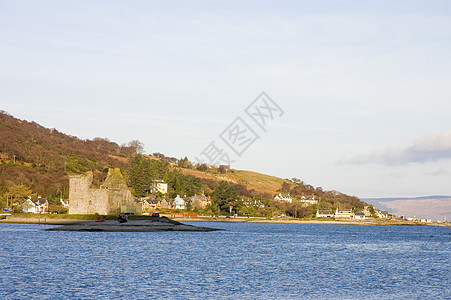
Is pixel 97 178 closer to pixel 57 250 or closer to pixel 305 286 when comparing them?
pixel 57 250

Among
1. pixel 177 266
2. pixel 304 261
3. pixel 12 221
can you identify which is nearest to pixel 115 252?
pixel 177 266

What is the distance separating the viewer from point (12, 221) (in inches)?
3831

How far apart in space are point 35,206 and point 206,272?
8896 centimetres

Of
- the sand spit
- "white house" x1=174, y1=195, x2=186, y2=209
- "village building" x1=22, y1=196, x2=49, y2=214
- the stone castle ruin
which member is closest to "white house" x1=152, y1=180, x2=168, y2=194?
"white house" x1=174, y1=195, x2=186, y2=209

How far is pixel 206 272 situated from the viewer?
4031 cm

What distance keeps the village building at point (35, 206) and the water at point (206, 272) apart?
186 ft

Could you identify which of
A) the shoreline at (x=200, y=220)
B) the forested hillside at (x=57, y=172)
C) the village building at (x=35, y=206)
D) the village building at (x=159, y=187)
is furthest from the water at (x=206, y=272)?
the village building at (x=159, y=187)

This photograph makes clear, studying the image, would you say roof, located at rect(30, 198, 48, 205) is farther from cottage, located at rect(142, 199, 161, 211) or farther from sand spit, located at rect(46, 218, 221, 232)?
sand spit, located at rect(46, 218, 221, 232)

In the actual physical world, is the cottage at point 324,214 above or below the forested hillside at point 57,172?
below

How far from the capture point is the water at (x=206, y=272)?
104 ft

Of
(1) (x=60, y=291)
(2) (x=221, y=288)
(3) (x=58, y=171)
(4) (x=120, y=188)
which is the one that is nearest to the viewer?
(1) (x=60, y=291)

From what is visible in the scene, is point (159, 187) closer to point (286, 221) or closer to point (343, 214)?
point (286, 221)

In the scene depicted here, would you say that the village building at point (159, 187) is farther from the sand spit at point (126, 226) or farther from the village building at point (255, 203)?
the sand spit at point (126, 226)

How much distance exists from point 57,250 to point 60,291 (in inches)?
870
